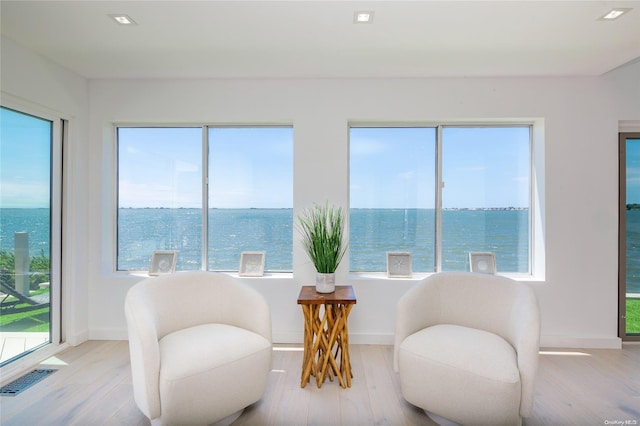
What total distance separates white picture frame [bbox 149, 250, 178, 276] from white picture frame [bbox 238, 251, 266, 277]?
2.30 feet

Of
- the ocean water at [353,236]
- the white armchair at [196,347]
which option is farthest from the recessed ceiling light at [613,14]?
the white armchair at [196,347]

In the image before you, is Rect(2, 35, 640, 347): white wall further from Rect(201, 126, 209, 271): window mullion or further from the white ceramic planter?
the white ceramic planter

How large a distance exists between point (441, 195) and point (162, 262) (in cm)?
298

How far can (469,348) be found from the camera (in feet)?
6.33

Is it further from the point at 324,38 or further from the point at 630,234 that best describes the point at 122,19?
the point at 630,234

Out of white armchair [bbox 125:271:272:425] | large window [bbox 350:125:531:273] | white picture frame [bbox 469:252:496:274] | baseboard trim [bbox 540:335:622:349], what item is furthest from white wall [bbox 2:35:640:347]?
white armchair [bbox 125:271:272:425]

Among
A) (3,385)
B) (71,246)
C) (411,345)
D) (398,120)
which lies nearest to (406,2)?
(398,120)

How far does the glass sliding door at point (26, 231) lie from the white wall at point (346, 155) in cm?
18

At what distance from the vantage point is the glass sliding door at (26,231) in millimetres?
2627

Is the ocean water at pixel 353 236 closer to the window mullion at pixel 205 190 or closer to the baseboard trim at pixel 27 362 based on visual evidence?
the window mullion at pixel 205 190

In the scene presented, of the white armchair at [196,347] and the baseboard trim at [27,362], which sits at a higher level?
the white armchair at [196,347]

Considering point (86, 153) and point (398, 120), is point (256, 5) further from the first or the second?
point (86, 153)

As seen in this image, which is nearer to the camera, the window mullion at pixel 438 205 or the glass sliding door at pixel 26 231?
the glass sliding door at pixel 26 231

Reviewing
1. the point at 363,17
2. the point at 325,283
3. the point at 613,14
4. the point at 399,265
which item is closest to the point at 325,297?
the point at 325,283
